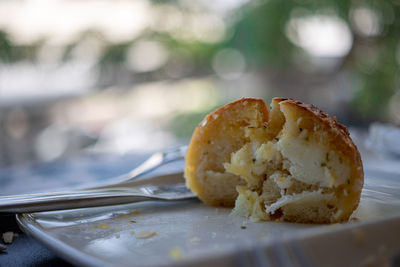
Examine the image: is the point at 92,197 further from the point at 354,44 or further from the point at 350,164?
the point at 354,44

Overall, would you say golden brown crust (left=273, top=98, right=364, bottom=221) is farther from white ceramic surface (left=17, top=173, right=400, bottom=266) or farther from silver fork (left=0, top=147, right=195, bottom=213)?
silver fork (left=0, top=147, right=195, bottom=213)

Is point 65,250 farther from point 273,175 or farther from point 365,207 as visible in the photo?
point 365,207

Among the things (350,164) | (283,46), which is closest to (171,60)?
(283,46)

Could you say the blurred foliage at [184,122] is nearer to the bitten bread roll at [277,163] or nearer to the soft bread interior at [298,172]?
the bitten bread roll at [277,163]

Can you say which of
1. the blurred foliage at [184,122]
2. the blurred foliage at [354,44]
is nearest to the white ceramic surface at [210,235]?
the blurred foliage at [354,44]

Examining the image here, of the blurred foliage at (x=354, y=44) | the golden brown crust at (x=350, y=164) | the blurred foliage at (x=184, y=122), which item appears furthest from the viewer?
the blurred foliage at (x=184, y=122)

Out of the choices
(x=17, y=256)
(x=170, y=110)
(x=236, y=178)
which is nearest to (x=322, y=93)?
(x=170, y=110)

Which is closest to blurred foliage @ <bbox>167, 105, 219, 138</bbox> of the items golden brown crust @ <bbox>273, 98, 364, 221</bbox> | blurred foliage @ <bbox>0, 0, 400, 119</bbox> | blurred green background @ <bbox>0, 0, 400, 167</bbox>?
blurred green background @ <bbox>0, 0, 400, 167</bbox>
